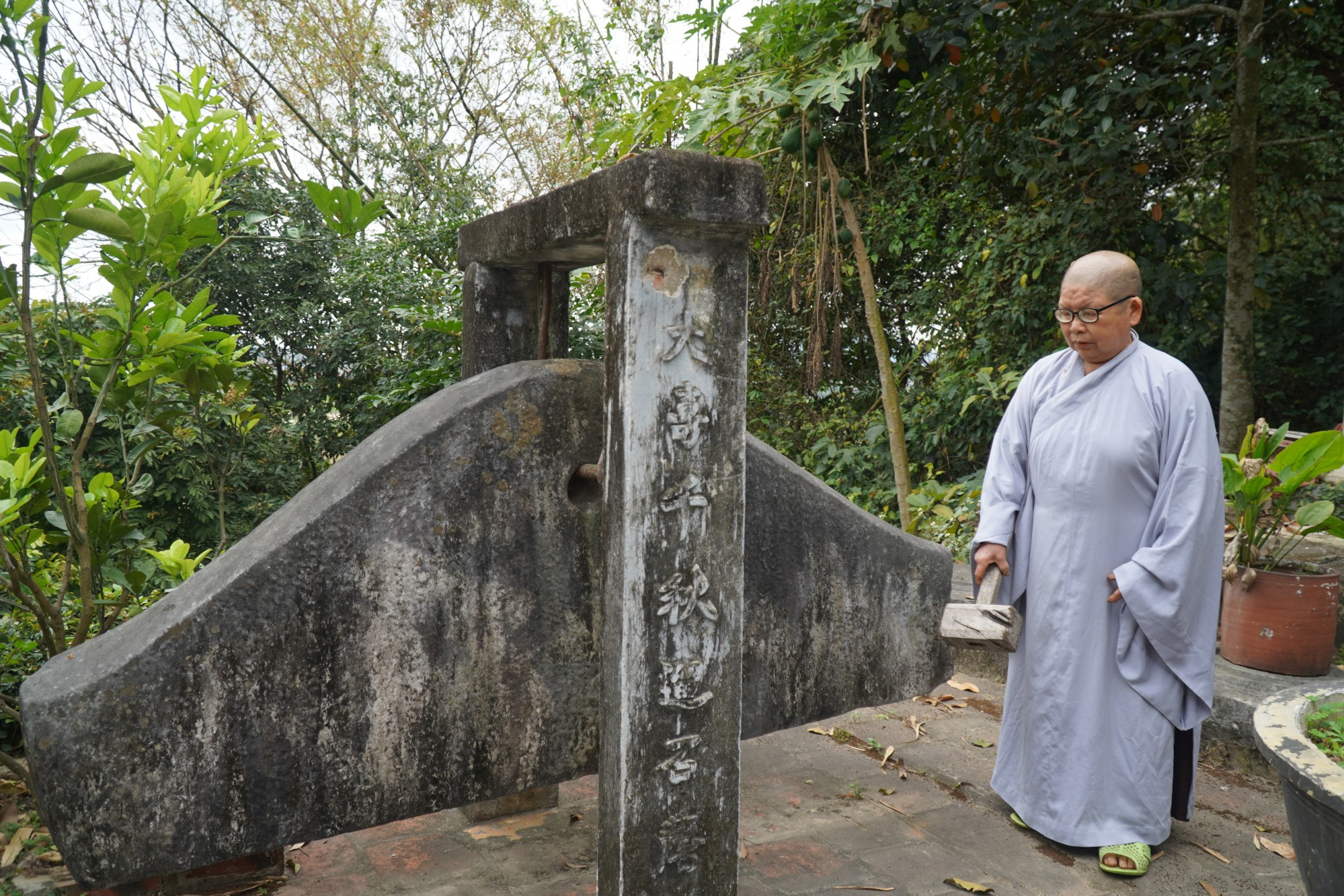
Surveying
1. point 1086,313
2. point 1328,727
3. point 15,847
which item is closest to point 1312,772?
point 1328,727

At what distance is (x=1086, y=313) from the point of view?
267 centimetres

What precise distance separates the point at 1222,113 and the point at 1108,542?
14.4 feet

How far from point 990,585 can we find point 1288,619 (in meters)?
1.45

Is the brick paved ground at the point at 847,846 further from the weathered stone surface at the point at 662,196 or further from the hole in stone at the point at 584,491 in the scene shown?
the weathered stone surface at the point at 662,196

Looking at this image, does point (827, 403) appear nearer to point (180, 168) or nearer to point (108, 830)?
point (180, 168)

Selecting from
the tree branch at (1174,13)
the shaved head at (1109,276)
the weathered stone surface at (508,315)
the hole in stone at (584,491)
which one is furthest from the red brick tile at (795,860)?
the tree branch at (1174,13)

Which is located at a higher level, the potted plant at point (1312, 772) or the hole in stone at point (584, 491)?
the hole in stone at point (584, 491)

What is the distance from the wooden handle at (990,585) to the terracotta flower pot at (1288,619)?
1.30m

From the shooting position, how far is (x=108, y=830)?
1.52 m

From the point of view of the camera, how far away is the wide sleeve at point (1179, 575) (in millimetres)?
2529

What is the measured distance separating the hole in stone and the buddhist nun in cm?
138

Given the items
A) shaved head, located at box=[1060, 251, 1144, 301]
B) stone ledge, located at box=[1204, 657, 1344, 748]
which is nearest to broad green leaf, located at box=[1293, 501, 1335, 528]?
stone ledge, located at box=[1204, 657, 1344, 748]

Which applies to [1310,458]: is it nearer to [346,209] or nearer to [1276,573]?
[1276,573]

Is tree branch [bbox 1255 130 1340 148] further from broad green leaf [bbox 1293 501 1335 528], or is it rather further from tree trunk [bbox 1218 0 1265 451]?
broad green leaf [bbox 1293 501 1335 528]
